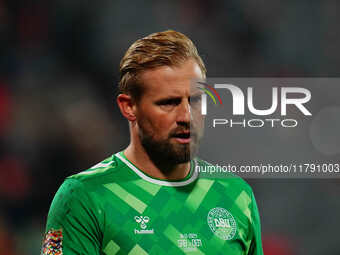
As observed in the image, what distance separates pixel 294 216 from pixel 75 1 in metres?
3.32

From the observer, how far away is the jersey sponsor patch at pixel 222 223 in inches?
103

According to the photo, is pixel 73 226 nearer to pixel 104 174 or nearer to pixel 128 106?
pixel 104 174

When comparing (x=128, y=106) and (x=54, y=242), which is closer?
(x=54, y=242)

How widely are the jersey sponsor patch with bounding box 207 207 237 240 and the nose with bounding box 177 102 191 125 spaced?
0.53m

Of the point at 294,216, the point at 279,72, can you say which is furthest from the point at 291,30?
the point at 294,216

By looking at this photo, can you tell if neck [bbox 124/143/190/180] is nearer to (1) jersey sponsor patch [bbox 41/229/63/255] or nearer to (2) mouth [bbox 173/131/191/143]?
(2) mouth [bbox 173/131/191/143]

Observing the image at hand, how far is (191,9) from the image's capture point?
5836 millimetres

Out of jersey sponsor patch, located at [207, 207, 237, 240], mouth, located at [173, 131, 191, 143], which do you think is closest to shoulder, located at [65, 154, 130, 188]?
mouth, located at [173, 131, 191, 143]

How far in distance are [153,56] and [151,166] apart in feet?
1.80

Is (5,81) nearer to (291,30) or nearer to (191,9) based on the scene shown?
(191,9)

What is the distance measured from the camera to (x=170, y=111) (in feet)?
8.05

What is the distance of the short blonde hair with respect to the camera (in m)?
2.49

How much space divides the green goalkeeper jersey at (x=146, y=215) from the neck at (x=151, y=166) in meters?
0.03

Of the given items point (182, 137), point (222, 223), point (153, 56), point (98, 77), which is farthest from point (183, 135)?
point (98, 77)
